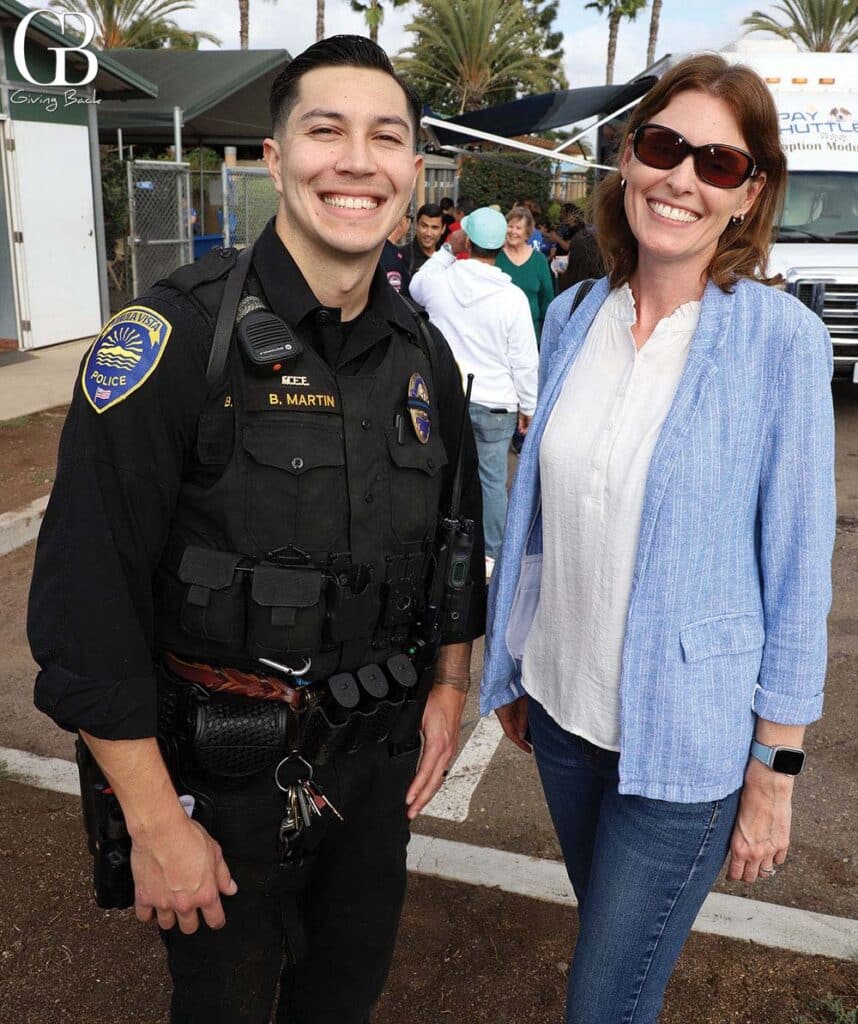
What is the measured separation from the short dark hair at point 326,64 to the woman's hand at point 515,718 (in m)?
1.25

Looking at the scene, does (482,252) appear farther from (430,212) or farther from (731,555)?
(731,555)

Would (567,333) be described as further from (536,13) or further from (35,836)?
(536,13)

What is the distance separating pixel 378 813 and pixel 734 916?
146cm

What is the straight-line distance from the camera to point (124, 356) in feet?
4.82

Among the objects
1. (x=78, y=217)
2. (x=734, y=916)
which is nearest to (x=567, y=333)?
(x=734, y=916)

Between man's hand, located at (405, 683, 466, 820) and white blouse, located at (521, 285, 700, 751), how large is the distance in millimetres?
234

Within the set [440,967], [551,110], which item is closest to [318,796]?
[440,967]

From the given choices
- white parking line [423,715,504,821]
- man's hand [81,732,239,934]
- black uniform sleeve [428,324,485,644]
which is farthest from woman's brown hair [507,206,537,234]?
man's hand [81,732,239,934]

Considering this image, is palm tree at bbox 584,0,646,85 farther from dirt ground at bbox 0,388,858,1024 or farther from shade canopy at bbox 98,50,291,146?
dirt ground at bbox 0,388,858,1024

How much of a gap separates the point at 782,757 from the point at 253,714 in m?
0.93

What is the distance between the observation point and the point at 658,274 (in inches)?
70.3

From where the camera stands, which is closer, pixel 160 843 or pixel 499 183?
pixel 160 843

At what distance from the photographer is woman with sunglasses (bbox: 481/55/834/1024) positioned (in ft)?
5.27

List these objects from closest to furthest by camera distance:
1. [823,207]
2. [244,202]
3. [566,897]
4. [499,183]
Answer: [566,897] → [823,207] → [244,202] → [499,183]
